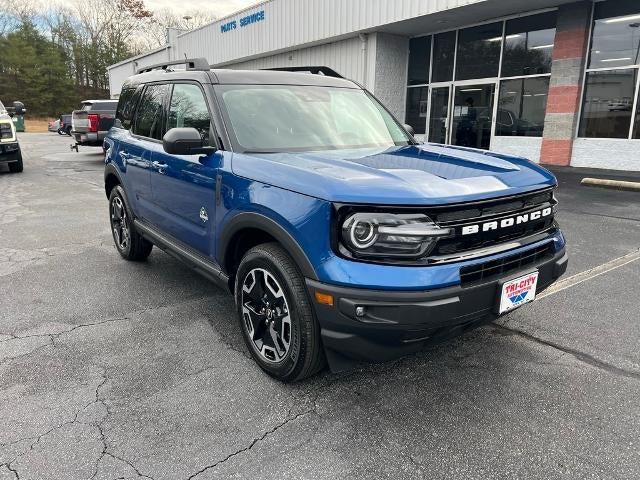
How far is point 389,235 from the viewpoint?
7.47 feet

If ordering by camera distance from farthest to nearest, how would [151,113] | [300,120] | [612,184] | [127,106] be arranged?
[612,184] → [127,106] → [151,113] → [300,120]

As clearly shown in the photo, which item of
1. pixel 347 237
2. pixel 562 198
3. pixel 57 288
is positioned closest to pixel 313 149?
pixel 347 237

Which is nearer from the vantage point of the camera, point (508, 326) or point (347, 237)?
point (347, 237)

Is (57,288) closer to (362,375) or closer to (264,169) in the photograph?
(264,169)

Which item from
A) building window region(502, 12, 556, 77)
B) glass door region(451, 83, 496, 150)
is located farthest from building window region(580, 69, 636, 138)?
glass door region(451, 83, 496, 150)

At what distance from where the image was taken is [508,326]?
3607 mm

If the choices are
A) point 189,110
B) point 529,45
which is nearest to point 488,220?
point 189,110

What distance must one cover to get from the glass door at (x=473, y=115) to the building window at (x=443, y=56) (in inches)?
25.3

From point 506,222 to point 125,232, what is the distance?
160 inches

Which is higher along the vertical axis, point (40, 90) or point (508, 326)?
point (40, 90)

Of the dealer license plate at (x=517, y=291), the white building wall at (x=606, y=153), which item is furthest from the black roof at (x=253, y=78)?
the white building wall at (x=606, y=153)

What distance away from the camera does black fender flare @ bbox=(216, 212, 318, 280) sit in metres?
2.44

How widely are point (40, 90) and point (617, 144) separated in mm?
58959

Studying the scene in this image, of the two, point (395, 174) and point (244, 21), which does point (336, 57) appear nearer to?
point (244, 21)
